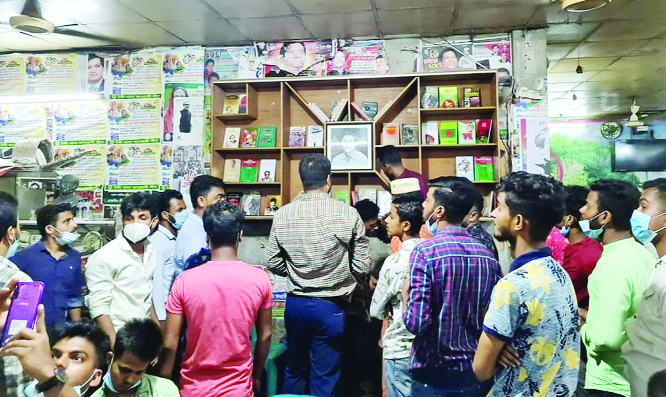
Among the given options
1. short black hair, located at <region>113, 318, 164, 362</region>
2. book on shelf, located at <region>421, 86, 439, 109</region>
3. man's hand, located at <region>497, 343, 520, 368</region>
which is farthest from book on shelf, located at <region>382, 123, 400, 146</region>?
man's hand, located at <region>497, 343, 520, 368</region>

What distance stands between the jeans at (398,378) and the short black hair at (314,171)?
114cm

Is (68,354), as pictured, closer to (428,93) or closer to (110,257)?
(110,257)

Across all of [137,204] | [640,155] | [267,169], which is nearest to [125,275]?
[137,204]

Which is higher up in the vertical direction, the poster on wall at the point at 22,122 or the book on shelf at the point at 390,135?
the poster on wall at the point at 22,122

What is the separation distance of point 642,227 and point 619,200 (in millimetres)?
163

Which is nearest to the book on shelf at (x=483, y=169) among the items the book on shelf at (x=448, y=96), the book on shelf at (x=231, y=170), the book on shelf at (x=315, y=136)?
the book on shelf at (x=448, y=96)

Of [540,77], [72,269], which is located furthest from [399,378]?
[540,77]

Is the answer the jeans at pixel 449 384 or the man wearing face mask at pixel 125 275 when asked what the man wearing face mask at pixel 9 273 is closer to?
the man wearing face mask at pixel 125 275

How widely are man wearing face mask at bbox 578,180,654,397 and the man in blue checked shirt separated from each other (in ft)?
1.65

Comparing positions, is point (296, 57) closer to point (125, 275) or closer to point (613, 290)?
point (125, 275)

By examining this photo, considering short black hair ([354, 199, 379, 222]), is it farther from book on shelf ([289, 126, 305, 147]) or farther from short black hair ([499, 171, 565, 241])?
short black hair ([499, 171, 565, 241])

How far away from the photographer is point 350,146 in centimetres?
459

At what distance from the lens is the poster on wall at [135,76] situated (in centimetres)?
510

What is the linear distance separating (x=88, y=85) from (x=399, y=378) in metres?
4.52
